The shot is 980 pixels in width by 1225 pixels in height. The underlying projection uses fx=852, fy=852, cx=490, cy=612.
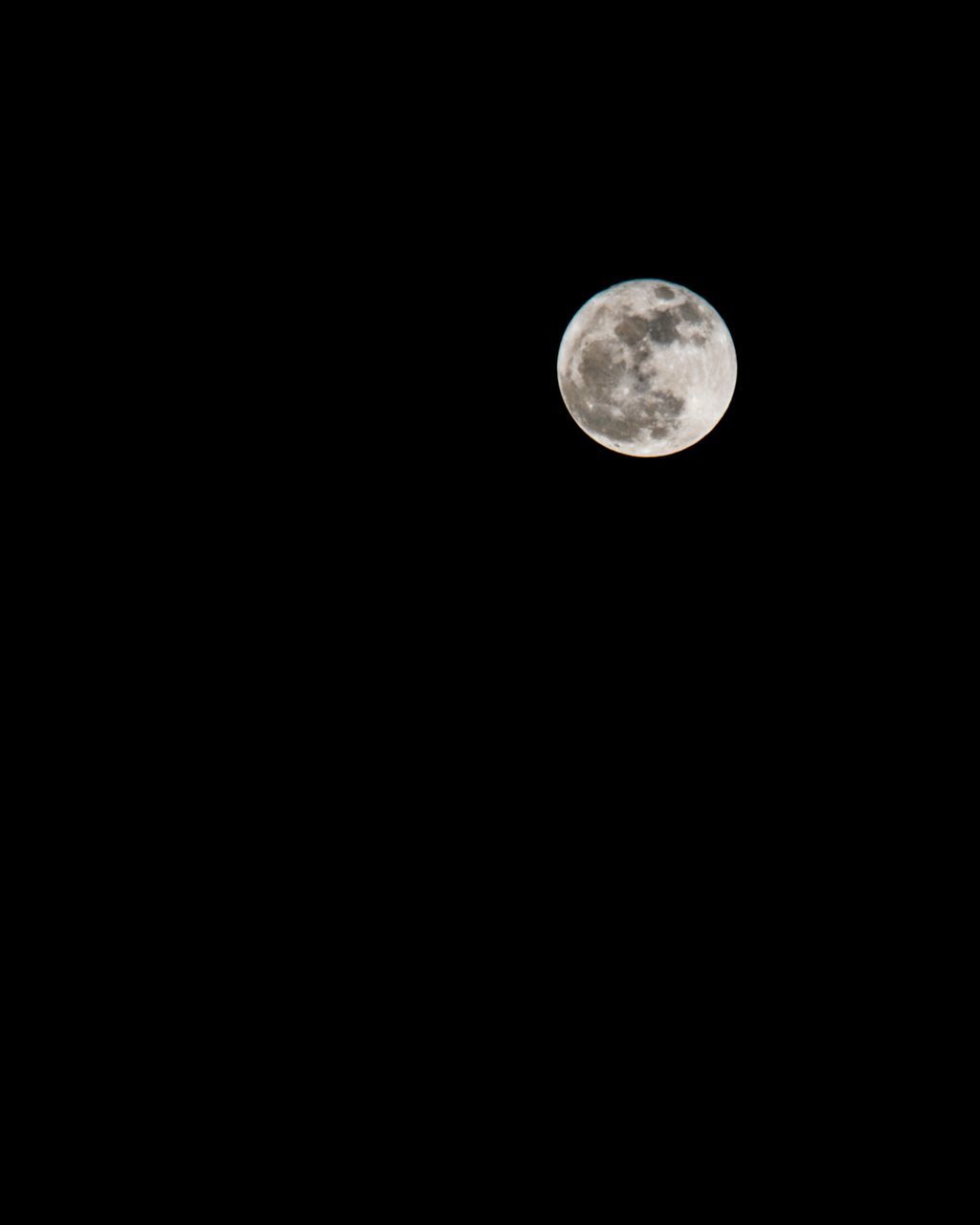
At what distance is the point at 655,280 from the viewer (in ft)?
11.6

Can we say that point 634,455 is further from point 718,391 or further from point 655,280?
point 655,280

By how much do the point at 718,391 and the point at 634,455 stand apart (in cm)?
42

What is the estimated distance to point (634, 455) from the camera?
3.63 m

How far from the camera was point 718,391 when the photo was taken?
3.44m

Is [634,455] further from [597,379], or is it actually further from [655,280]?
[655,280]

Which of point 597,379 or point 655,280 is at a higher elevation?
point 655,280

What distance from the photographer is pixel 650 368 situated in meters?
3.29

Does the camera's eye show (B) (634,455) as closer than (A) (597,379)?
No

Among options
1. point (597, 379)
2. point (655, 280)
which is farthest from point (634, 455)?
point (655, 280)

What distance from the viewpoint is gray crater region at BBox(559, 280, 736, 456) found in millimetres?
3312

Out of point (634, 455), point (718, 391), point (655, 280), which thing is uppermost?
point (655, 280)

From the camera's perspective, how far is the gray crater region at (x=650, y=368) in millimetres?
3312

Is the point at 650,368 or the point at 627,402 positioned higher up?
the point at 650,368

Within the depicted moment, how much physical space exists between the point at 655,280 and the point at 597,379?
532mm
